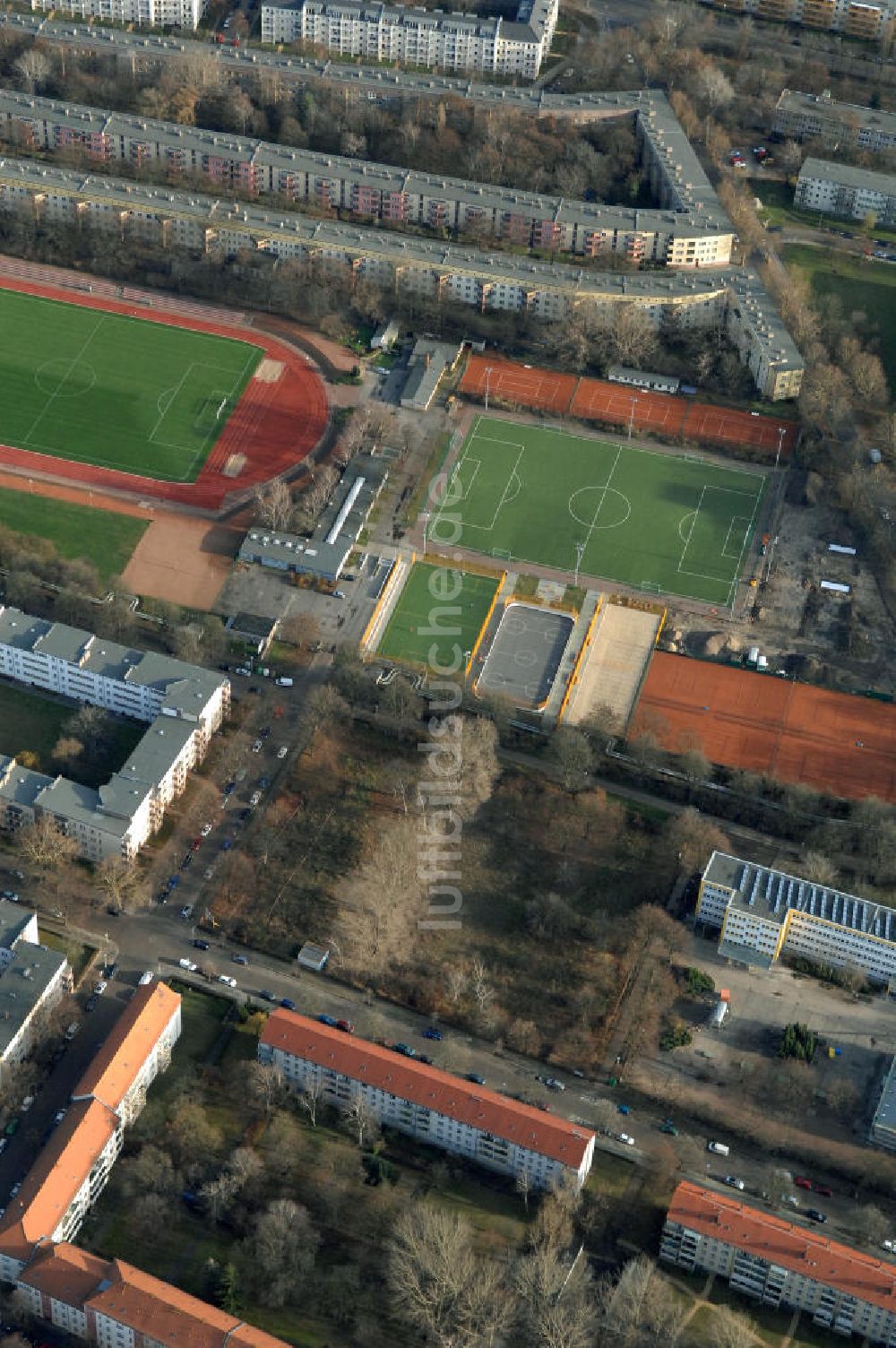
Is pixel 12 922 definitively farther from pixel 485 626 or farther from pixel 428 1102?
pixel 485 626

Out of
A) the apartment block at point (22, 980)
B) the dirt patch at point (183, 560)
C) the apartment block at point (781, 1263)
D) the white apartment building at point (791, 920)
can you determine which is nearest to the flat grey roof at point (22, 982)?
the apartment block at point (22, 980)

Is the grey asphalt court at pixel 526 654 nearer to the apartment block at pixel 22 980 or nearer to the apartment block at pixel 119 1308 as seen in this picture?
the apartment block at pixel 22 980

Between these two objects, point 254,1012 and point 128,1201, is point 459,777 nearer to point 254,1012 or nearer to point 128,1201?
point 254,1012

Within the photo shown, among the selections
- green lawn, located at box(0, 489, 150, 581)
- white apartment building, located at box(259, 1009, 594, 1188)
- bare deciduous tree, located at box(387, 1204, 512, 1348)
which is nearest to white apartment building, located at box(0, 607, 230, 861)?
green lawn, located at box(0, 489, 150, 581)

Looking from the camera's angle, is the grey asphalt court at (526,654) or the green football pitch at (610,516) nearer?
the grey asphalt court at (526,654)

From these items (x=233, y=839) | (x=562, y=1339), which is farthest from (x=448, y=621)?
(x=562, y=1339)

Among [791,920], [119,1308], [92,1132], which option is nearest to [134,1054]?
[92,1132]

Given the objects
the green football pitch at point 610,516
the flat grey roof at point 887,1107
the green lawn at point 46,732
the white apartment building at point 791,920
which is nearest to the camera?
the flat grey roof at point 887,1107
